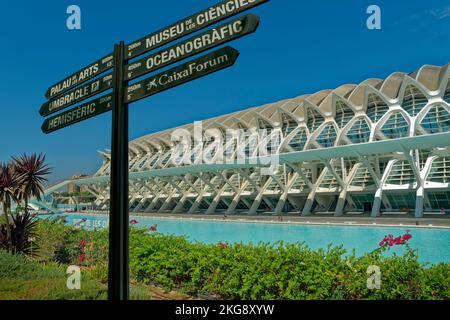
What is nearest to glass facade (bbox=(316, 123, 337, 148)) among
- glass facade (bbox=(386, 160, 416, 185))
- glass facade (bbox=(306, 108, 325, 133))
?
glass facade (bbox=(306, 108, 325, 133))

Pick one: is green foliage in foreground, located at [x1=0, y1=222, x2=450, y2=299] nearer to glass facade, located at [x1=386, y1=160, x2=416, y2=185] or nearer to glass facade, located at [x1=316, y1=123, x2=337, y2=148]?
glass facade, located at [x1=386, y1=160, x2=416, y2=185]

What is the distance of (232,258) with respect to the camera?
6.20 m

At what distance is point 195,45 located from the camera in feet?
13.3

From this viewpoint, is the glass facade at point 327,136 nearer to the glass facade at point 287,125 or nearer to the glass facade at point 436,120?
the glass facade at point 287,125

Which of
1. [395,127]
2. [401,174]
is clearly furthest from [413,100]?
[401,174]

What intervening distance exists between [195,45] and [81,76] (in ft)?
7.41

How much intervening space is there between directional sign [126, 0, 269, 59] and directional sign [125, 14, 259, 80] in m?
0.09

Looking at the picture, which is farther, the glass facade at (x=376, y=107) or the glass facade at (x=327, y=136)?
the glass facade at (x=327, y=136)

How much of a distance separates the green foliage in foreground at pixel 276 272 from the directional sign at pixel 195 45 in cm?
341

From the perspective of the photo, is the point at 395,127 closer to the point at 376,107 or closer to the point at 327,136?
the point at 376,107

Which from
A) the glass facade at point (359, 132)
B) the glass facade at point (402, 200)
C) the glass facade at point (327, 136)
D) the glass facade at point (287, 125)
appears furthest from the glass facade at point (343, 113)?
the glass facade at point (402, 200)

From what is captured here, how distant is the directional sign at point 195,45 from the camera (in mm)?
3635
